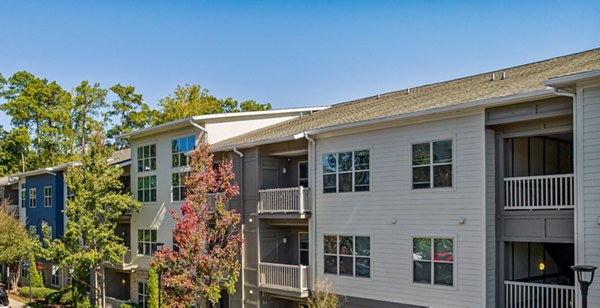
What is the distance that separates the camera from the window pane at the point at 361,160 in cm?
1920

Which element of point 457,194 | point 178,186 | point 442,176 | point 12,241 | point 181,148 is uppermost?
point 181,148

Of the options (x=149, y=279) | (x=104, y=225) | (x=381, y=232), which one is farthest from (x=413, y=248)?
(x=104, y=225)

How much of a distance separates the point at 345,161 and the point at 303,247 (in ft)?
17.5

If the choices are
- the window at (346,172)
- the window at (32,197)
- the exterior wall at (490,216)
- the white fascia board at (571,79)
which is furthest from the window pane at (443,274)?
the window at (32,197)

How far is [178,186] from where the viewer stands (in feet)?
91.8

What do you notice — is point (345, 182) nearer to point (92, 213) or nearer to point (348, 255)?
point (348, 255)

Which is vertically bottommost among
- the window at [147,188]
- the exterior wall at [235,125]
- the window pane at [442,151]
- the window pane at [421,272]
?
the window pane at [421,272]

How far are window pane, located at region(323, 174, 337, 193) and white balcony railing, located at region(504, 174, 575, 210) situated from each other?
20.3 ft

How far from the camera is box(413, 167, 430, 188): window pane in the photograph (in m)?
17.4

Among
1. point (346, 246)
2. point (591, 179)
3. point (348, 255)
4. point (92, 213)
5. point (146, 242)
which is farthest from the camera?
point (146, 242)

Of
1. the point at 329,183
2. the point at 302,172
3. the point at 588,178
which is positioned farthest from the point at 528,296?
the point at 302,172

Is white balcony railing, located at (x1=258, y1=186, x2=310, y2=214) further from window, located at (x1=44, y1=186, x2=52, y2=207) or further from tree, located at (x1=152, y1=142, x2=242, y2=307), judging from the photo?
window, located at (x1=44, y1=186, x2=52, y2=207)

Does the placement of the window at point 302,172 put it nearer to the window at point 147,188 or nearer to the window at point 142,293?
the window at point 147,188

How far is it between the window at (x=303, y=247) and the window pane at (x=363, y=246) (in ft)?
14.7
